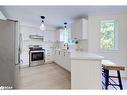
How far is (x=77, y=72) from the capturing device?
256 cm

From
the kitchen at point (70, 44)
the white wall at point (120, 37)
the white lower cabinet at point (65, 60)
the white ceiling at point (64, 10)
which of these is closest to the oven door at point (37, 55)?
the kitchen at point (70, 44)

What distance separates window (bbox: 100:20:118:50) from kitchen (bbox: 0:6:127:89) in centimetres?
15

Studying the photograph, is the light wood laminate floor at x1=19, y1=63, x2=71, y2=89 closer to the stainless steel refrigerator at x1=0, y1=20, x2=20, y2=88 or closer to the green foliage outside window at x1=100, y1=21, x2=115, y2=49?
the stainless steel refrigerator at x1=0, y1=20, x2=20, y2=88

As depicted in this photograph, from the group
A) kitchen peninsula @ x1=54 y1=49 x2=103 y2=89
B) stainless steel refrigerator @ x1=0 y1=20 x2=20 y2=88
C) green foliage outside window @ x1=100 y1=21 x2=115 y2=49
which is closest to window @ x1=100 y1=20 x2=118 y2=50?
green foliage outside window @ x1=100 y1=21 x2=115 y2=49

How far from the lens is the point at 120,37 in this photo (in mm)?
4379

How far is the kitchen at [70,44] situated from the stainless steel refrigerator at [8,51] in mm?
412

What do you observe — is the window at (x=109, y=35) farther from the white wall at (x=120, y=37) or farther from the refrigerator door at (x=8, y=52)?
the refrigerator door at (x=8, y=52)

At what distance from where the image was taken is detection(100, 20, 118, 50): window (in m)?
4.52

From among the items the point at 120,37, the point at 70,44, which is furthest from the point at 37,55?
the point at 120,37

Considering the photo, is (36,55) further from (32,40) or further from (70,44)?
(70,44)

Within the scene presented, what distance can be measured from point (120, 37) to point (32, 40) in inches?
177
